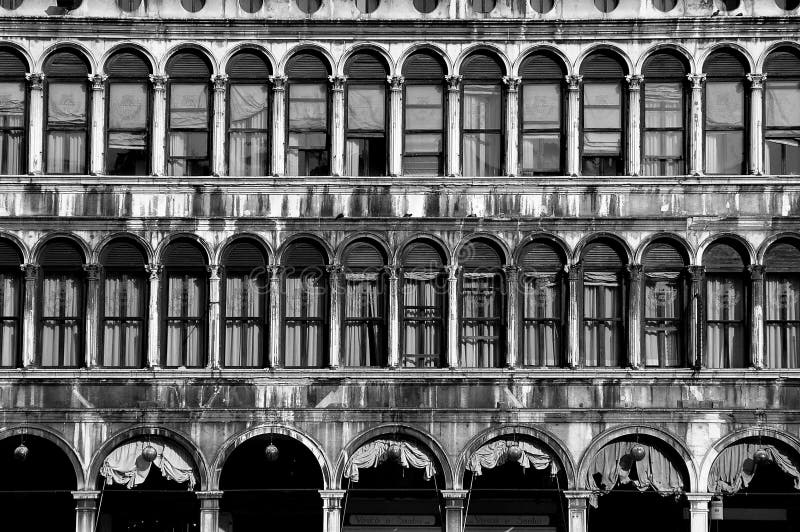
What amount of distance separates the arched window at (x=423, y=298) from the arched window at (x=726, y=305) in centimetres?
572

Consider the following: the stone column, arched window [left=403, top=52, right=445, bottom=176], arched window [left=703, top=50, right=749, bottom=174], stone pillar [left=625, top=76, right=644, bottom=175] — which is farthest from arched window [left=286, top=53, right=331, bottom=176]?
arched window [left=703, top=50, right=749, bottom=174]

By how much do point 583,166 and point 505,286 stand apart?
313cm

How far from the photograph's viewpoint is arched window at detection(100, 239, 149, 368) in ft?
121

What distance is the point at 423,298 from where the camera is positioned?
122 ft

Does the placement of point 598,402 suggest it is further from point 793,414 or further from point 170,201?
point 170,201

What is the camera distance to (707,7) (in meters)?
37.5

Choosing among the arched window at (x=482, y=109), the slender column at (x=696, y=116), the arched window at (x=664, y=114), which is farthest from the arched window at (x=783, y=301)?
the arched window at (x=482, y=109)

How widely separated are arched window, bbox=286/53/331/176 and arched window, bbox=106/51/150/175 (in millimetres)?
3140

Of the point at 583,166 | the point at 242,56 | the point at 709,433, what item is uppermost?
the point at 242,56

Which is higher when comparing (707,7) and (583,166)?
(707,7)

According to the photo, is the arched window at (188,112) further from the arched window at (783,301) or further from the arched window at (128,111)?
the arched window at (783,301)

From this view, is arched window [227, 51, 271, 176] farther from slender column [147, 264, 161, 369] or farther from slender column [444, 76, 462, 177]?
slender column [444, 76, 462, 177]

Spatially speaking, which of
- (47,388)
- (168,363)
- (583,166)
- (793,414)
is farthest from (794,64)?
(47,388)

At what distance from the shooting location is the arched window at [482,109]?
37.5 m
